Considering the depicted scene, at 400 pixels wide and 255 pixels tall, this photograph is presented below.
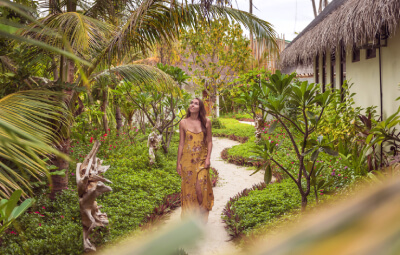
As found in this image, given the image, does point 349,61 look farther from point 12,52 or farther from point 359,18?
point 12,52

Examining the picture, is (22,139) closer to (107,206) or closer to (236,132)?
(107,206)

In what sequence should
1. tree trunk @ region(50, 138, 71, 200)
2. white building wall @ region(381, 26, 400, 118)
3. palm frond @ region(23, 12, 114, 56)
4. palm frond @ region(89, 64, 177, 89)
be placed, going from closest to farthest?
1. palm frond @ region(23, 12, 114, 56)
2. tree trunk @ region(50, 138, 71, 200)
3. white building wall @ region(381, 26, 400, 118)
4. palm frond @ region(89, 64, 177, 89)

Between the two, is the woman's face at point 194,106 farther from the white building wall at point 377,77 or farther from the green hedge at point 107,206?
the white building wall at point 377,77

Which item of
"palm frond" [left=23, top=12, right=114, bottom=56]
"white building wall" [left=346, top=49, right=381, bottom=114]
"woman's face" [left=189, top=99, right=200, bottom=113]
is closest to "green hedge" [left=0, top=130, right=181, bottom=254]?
"woman's face" [left=189, top=99, right=200, bottom=113]

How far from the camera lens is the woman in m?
4.45

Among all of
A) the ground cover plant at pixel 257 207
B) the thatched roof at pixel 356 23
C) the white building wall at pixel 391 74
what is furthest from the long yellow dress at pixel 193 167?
the white building wall at pixel 391 74

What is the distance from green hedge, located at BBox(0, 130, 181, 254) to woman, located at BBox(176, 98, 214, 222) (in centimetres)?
89

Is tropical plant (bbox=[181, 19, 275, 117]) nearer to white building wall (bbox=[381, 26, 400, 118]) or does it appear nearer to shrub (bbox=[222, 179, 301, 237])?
white building wall (bbox=[381, 26, 400, 118])

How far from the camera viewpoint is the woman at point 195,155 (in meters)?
4.45

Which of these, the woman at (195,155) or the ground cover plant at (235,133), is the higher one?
the woman at (195,155)

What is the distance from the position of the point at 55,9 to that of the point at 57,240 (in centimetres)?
323

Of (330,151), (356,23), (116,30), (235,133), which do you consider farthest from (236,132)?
(330,151)

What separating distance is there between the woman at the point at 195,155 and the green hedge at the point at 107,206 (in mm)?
892

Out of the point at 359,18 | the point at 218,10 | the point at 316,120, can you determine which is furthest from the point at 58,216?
the point at 359,18
